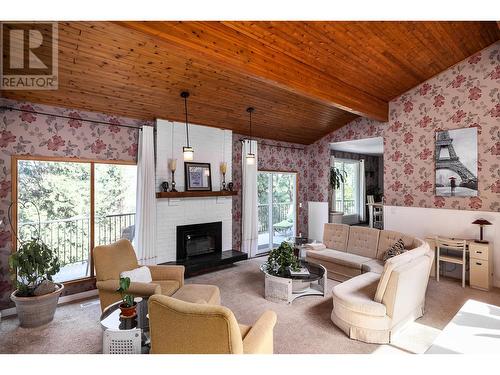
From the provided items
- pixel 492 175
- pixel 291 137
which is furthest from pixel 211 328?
pixel 291 137

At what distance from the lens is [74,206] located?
4.27 m

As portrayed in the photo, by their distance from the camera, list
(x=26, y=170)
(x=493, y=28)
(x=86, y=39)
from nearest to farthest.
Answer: (x=86, y=39) < (x=26, y=170) < (x=493, y=28)

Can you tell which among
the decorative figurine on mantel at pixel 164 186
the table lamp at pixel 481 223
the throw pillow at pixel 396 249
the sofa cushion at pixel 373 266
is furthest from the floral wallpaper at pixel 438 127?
the decorative figurine on mantel at pixel 164 186

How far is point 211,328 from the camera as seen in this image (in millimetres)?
1610

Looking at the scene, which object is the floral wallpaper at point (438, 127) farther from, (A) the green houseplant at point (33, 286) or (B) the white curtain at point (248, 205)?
(A) the green houseplant at point (33, 286)

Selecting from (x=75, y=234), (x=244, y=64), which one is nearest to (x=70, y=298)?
(x=75, y=234)

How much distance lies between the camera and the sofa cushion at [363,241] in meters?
4.82

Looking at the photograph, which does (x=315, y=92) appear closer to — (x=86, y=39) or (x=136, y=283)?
(x=86, y=39)

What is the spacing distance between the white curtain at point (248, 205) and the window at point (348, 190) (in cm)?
354

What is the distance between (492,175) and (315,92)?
131 inches

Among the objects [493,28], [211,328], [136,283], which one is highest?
[493,28]

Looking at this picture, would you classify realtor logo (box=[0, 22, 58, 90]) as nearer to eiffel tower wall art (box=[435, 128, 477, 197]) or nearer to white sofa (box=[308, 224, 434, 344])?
white sofa (box=[308, 224, 434, 344])

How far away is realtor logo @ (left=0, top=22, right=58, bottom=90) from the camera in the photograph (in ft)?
9.14

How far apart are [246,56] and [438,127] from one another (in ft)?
13.5
